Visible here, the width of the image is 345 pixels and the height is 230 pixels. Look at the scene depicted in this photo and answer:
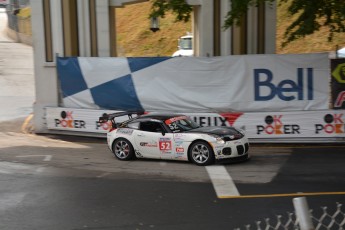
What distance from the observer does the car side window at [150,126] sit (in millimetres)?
13086

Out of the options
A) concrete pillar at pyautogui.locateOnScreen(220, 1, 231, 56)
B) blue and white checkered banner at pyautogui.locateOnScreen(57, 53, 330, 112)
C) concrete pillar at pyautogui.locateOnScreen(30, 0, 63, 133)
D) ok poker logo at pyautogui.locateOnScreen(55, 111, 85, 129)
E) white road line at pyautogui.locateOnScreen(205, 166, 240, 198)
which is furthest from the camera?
concrete pillar at pyautogui.locateOnScreen(30, 0, 63, 133)

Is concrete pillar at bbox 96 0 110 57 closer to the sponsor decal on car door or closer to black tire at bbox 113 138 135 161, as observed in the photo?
black tire at bbox 113 138 135 161

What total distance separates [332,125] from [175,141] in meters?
5.29

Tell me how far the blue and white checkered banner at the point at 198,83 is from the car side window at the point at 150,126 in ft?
11.1

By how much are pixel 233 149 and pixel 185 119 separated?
6.12 ft

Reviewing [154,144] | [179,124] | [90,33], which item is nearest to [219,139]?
[179,124]

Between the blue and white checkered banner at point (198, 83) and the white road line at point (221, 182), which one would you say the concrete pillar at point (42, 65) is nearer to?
the blue and white checkered banner at point (198, 83)

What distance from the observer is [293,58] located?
15.6m

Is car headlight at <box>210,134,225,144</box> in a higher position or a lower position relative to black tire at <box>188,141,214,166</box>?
higher

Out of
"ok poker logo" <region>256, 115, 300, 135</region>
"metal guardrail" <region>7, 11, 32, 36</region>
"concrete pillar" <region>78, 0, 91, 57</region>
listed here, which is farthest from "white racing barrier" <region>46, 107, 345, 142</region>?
"metal guardrail" <region>7, 11, 32, 36</region>

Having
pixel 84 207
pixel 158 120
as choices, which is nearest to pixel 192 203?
pixel 84 207

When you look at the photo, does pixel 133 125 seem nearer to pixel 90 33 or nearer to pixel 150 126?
pixel 150 126

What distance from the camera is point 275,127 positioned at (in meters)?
15.4

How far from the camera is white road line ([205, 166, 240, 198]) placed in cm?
965
